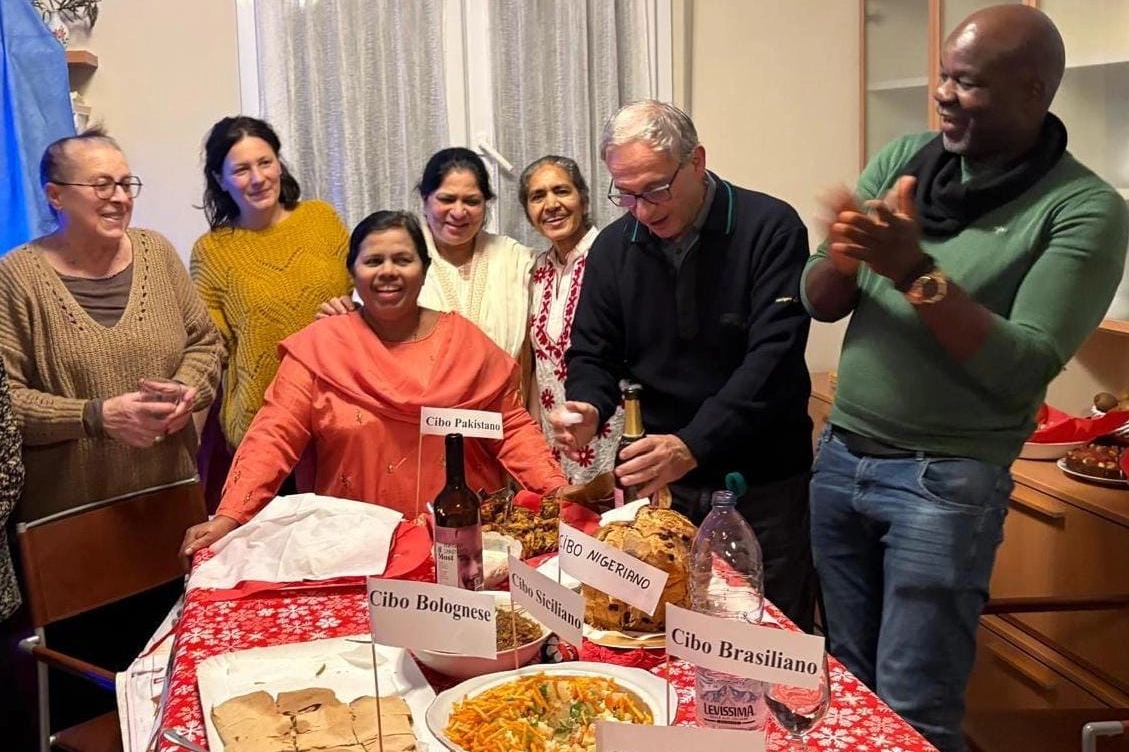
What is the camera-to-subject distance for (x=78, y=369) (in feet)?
7.22

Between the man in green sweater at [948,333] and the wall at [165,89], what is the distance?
2.20 metres

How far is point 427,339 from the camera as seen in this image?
7.14 ft

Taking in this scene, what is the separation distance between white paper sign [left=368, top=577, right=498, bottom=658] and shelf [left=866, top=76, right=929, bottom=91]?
8.48 ft

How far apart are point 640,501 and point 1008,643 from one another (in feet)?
4.75

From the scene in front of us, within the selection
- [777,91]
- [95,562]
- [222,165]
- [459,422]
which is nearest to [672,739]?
[459,422]

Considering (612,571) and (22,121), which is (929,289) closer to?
(612,571)

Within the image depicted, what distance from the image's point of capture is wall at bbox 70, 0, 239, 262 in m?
3.03

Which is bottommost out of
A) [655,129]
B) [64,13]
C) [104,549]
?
[104,549]

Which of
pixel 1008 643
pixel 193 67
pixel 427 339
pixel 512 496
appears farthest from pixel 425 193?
pixel 1008 643

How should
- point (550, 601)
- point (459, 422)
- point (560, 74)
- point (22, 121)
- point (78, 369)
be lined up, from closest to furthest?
1. point (550, 601)
2. point (459, 422)
3. point (78, 369)
4. point (22, 121)
5. point (560, 74)

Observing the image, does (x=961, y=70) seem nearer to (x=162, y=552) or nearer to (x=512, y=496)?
(x=512, y=496)

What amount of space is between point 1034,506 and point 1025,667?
436 mm

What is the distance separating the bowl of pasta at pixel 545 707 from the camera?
1.03 meters

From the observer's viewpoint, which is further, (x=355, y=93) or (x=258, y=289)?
(x=355, y=93)
